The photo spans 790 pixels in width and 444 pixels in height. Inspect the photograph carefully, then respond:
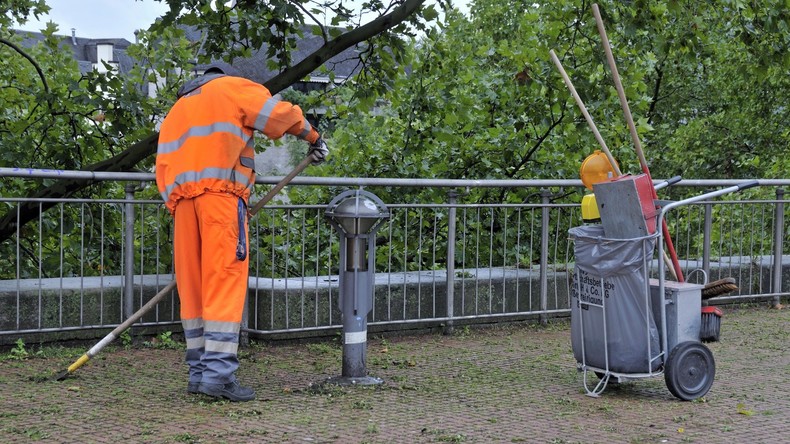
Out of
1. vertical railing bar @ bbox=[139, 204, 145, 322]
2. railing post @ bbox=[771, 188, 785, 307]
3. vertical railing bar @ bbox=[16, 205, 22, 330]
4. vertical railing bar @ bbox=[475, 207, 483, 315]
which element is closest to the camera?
vertical railing bar @ bbox=[16, 205, 22, 330]

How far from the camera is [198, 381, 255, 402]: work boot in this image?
5.46 metres

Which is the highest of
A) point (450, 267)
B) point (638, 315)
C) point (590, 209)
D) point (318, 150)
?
point (318, 150)

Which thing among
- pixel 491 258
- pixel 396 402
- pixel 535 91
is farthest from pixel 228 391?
pixel 535 91

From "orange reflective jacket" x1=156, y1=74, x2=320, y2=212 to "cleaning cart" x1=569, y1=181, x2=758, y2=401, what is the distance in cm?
182

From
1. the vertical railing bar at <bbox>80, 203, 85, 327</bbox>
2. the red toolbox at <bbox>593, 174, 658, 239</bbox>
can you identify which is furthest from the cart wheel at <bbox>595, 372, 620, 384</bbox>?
the vertical railing bar at <bbox>80, 203, 85, 327</bbox>

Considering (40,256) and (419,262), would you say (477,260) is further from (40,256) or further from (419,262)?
(40,256)

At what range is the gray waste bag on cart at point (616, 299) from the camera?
18.6 ft

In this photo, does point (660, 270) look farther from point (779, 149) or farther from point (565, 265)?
point (779, 149)

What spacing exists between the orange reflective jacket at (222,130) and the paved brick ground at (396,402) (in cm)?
117

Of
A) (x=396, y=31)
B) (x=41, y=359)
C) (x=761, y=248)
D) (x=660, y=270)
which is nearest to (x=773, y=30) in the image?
(x=761, y=248)

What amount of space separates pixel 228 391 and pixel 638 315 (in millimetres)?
2276

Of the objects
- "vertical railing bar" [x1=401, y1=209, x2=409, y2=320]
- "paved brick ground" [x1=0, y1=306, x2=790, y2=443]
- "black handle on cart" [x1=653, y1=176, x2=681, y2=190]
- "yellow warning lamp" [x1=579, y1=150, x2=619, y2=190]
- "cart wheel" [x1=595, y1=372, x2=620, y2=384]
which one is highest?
"yellow warning lamp" [x1=579, y1=150, x2=619, y2=190]

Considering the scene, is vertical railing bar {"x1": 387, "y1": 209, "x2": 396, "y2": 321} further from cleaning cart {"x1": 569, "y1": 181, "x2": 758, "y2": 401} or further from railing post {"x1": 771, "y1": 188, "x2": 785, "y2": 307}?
railing post {"x1": 771, "y1": 188, "x2": 785, "y2": 307}

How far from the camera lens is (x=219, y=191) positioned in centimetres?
550
